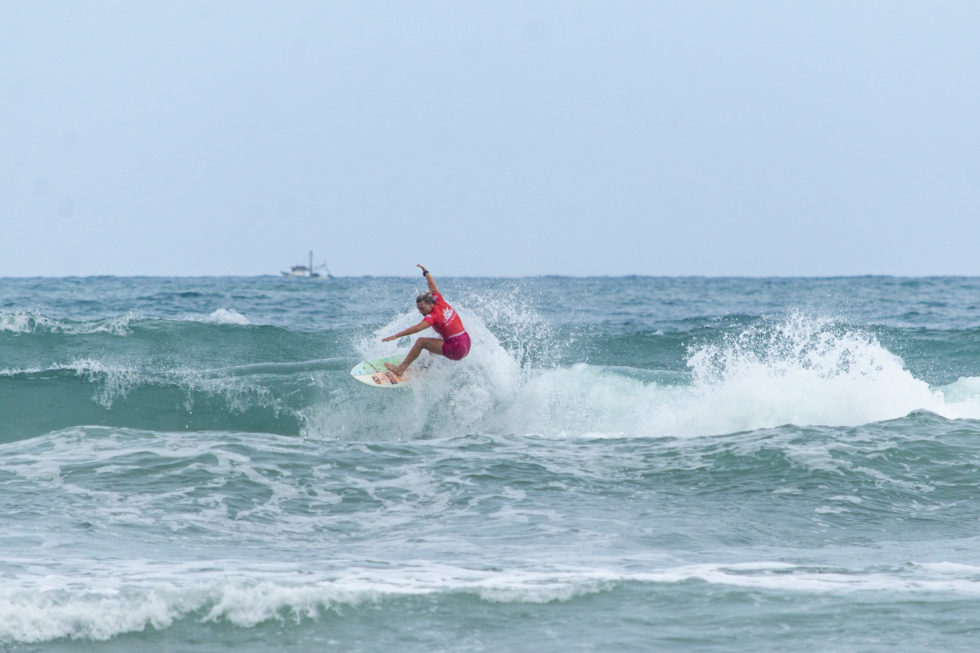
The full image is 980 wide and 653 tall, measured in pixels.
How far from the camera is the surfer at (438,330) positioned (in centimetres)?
1388

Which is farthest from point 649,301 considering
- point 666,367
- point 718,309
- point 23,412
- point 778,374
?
point 23,412

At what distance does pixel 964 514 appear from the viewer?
29.0 ft

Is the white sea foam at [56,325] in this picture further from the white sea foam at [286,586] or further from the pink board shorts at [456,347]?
the white sea foam at [286,586]

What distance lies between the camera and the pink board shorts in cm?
1421

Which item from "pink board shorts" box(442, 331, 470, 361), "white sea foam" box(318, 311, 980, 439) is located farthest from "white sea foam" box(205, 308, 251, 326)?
"pink board shorts" box(442, 331, 470, 361)

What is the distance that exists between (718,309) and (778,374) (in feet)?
83.4

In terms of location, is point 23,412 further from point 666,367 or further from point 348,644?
point 666,367

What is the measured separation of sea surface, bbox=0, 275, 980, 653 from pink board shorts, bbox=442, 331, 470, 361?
0.51m

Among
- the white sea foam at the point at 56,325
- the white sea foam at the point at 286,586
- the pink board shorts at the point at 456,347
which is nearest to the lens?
the white sea foam at the point at 286,586

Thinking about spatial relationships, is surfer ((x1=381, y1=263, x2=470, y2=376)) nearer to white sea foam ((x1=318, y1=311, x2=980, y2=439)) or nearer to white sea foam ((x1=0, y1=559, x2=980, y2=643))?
white sea foam ((x1=318, y1=311, x2=980, y2=439))

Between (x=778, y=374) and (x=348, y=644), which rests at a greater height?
(x=778, y=374)

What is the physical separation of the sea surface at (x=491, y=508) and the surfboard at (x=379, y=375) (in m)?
0.21

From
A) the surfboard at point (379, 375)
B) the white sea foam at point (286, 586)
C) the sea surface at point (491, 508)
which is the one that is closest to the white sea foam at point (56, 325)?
the sea surface at point (491, 508)

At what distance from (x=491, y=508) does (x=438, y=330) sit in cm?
574
